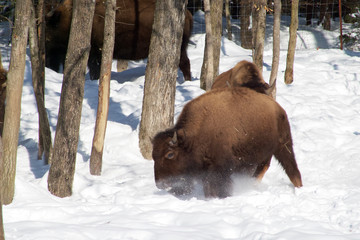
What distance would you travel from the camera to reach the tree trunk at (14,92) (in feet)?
15.0

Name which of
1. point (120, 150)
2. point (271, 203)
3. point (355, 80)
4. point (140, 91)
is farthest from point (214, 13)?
point (271, 203)

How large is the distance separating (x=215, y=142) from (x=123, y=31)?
268 inches

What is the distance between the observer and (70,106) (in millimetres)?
5363

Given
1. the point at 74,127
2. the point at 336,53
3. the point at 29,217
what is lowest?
the point at 336,53

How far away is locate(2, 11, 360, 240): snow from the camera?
A: 4199mm

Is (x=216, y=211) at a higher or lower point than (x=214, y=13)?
lower

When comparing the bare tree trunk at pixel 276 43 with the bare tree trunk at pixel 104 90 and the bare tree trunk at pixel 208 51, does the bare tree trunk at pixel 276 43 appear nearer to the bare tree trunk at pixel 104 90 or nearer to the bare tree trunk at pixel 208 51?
the bare tree trunk at pixel 208 51

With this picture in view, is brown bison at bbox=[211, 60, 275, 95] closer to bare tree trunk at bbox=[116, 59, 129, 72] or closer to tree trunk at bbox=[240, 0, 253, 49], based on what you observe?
bare tree trunk at bbox=[116, 59, 129, 72]

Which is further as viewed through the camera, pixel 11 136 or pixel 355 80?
pixel 355 80

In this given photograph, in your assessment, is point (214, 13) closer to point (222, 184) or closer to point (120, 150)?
point (120, 150)

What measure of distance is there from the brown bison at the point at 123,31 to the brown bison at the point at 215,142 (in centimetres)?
602

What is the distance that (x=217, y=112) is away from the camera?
18.2ft

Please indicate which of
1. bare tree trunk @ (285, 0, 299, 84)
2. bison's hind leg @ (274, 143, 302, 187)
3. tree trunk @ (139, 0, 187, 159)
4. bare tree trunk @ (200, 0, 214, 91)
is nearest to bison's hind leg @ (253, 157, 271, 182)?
bison's hind leg @ (274, 143, 302, 187)

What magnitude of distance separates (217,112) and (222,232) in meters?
1.67
